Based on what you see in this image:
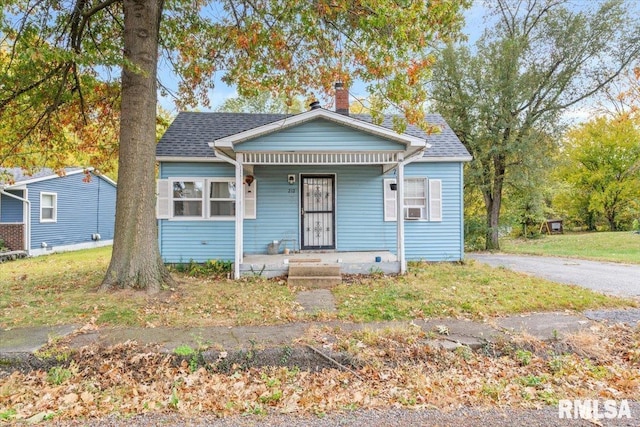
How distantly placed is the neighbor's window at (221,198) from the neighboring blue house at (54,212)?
14.7 feet

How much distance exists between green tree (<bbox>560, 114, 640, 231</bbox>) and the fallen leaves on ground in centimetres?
2413

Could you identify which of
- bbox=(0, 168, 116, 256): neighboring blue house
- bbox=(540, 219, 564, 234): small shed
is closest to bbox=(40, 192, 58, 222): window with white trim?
bbox=(0, 168, 116, 256): neighboring blue house

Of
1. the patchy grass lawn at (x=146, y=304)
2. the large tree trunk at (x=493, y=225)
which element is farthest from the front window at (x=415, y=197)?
the large tree trunk at (x=493, y=225)

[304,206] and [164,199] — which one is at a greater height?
[164,199]

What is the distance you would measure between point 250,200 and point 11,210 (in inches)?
427

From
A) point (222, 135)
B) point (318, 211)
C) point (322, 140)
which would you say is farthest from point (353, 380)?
point (222, 135)

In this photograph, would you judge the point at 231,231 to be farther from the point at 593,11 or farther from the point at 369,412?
the point at 593,11

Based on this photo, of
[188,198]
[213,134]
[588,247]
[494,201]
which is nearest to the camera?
[188,198]

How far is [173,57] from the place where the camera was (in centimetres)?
917

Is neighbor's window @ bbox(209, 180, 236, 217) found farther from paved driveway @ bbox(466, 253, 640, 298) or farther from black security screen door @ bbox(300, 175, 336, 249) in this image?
paved driveway @ bbox(466, 253, 640, 298)

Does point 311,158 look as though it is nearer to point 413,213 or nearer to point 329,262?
point 329,262

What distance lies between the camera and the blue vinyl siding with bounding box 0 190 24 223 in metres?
13.4

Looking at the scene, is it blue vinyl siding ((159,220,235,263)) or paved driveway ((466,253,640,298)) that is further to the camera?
blue vinyl siding ((159,220,235,263))

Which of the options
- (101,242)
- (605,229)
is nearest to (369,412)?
(101,242)
